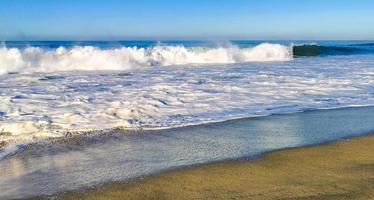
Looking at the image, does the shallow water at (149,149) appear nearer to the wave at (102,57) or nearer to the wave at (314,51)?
the wave at (102,57)

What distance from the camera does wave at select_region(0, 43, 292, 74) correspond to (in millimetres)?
19531

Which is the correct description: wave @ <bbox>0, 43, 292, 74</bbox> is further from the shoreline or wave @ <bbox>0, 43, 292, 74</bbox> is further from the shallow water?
the shallow water

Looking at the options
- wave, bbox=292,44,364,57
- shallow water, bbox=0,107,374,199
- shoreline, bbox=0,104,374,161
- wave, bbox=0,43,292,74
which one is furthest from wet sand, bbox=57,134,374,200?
wave, bbox=292,44,364,57

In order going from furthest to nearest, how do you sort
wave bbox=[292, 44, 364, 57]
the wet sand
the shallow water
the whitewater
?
wave bbox=[292, 44, 364, 57]
the whitewater
the shallow water
the wet sand

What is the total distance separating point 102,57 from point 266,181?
61.8 ft

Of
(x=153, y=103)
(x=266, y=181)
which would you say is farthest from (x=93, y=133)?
(x=266, y=181)

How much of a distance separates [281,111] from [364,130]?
1.65 m

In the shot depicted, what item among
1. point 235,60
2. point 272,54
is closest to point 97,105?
point 235,60

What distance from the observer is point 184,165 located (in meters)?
4.32

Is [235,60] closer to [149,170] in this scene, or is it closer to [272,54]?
[272,54]

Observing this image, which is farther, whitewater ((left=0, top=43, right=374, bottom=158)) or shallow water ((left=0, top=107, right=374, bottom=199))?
whitewater ((left=0, top=43, right=374, bottom=158))

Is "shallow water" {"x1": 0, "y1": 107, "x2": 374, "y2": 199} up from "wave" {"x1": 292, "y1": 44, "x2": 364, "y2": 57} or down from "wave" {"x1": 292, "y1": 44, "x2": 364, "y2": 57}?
up

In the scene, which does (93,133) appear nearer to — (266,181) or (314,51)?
(266,181)

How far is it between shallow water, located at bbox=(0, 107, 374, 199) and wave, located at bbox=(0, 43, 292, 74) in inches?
520
